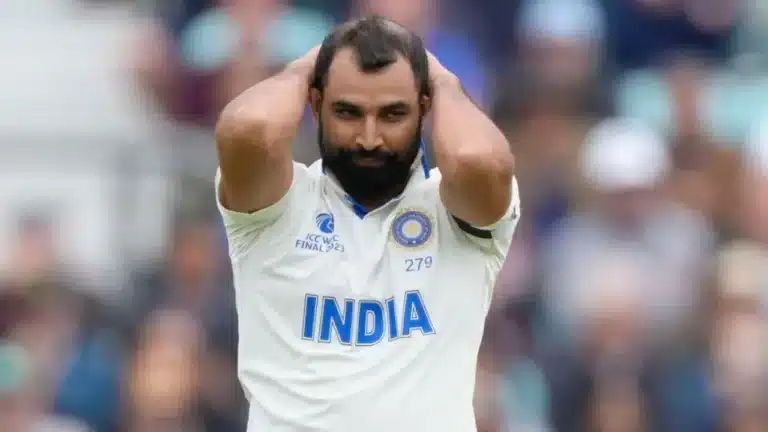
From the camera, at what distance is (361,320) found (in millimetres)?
3727

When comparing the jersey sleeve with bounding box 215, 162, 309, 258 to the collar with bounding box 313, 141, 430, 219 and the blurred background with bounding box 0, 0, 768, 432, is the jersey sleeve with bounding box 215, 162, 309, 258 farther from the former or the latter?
the blurred background with bounding box 0, 0, 768, 432

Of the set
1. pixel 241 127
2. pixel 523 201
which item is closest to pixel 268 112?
pixel 241 127

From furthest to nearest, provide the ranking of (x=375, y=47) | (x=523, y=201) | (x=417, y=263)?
1. (x=523, y=201)
2. (x=417, y=263)
3. (x=375, y=47)

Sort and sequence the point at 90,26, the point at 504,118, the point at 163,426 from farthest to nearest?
the point at 90,26 < the point at 504,118 < the point at 163,426

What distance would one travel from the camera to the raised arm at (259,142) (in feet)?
11.7

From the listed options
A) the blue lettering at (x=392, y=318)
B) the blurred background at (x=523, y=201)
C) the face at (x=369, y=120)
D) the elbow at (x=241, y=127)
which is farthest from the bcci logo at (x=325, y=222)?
the blurred background at (x=523, y=201)

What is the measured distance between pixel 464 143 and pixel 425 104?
0.26m

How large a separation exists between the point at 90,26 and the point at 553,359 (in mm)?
3485

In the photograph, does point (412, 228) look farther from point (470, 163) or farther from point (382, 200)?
point (470, 163)

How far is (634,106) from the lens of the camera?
8.01m

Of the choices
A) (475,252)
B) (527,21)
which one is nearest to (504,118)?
(527,21)

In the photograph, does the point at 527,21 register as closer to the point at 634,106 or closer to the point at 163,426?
the point at 634,106

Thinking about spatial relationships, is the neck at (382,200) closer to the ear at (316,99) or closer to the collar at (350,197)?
the collar at (350,197)

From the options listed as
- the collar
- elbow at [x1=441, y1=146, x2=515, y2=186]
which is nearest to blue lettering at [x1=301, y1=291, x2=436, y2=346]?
the collar
